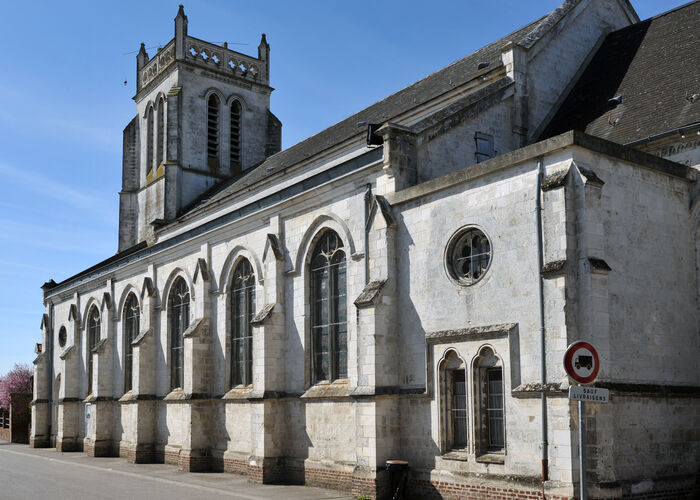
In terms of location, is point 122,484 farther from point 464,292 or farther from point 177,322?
point 464,292

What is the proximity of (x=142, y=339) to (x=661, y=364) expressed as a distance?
19346mm

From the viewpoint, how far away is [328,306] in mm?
19391

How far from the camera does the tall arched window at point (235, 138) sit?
3919 cm

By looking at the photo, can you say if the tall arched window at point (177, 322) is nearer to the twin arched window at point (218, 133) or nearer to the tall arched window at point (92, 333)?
the tall arched window at point (92, 333)

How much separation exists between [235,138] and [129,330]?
40.9 ft

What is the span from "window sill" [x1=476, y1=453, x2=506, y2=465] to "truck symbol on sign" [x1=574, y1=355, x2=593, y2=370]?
4.81 metres

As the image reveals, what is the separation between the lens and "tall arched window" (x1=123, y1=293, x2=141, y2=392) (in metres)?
→ 30.9

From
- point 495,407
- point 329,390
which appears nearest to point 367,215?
point 329,390

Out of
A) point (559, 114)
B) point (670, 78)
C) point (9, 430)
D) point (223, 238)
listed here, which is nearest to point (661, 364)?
point (670, 78)

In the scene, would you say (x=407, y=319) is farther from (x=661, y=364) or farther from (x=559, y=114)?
(x=559, y=114)

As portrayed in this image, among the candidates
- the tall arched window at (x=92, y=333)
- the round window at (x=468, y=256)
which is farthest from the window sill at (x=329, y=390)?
the tall arched window at (x=92, y=333)

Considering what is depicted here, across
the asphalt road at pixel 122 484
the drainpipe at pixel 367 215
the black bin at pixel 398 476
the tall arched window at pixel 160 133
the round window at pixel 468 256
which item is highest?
the tall arched window at pixel 160 133

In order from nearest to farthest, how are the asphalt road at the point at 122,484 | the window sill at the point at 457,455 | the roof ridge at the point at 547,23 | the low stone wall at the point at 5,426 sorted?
the window sill at the point at 457,455
the asphalt road at the point at 122,484
the roof ridge at the point at 547,23
the low stone wall at the point at 5,426

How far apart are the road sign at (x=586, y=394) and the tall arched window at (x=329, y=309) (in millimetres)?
9690
